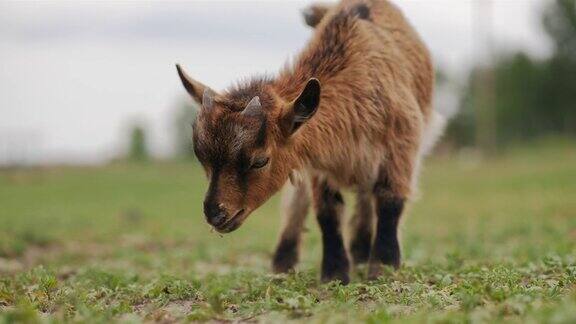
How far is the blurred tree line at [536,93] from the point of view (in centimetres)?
5862

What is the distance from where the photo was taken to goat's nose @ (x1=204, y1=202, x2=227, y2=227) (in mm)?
6086

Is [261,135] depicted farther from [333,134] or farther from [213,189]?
[333,134]

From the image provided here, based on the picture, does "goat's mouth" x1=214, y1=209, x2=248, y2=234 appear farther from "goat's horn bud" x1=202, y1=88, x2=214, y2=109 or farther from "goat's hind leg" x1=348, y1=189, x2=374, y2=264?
"goat's hind leg" x1=348, y1=189, x2=374, y2=264

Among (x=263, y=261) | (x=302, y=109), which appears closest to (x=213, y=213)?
(x=302, y=109)

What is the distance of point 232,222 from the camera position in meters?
6.27

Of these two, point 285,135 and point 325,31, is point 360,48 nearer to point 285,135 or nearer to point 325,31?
point 325,31

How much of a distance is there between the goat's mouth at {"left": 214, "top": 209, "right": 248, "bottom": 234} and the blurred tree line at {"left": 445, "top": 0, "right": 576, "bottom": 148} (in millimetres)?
51557

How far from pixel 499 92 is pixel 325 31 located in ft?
206

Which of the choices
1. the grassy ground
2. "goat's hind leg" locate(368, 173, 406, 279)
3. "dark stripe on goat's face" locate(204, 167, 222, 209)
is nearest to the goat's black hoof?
the grassy ground

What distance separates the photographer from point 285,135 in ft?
21.7

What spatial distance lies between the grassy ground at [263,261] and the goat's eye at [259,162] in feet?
3.36

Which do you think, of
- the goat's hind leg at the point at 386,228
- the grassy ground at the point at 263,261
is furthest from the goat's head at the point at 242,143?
the goat's hind leg at the point at 386,228

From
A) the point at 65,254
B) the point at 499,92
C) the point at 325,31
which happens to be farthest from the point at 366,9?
the point at 499,92

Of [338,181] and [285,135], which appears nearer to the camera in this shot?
[285,135]
